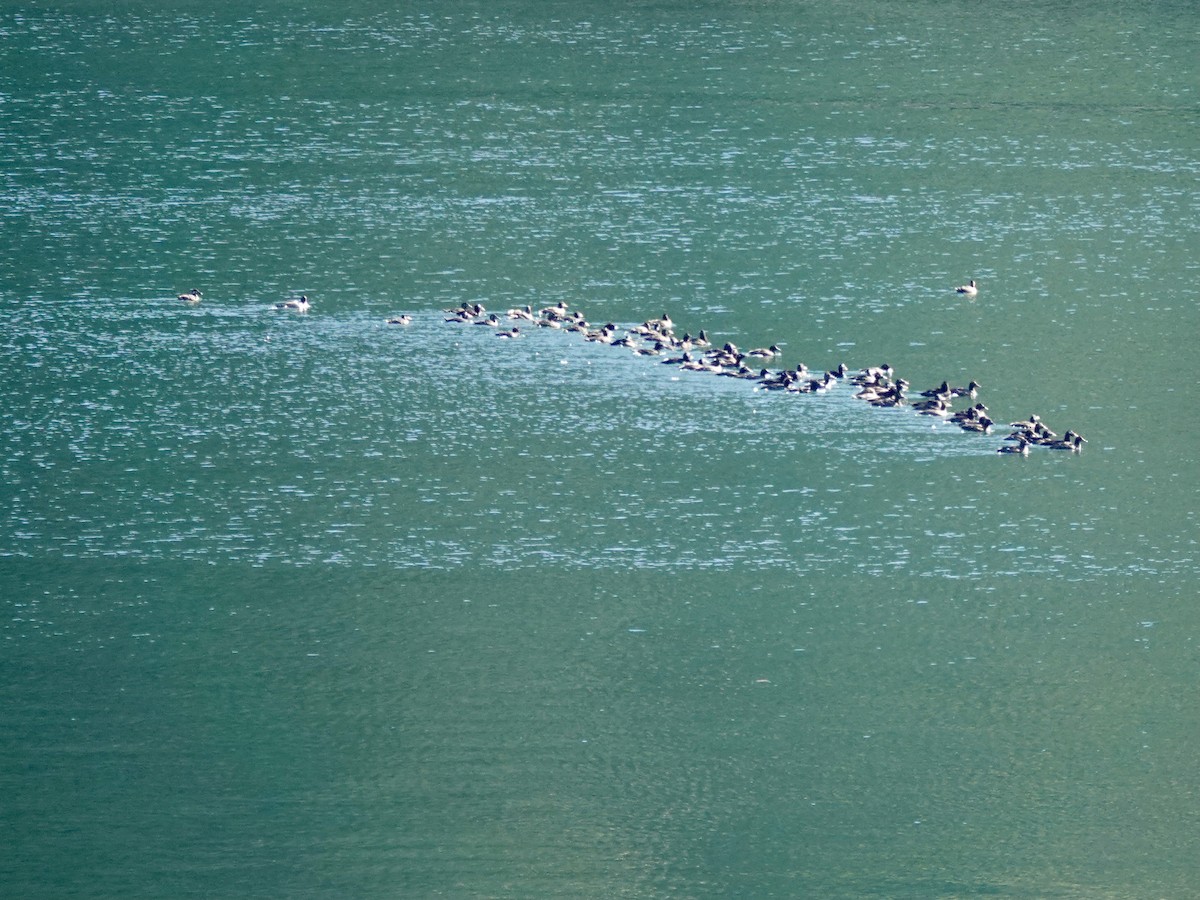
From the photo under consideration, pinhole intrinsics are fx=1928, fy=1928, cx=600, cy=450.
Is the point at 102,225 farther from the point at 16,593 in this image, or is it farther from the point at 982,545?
the point at 982,545

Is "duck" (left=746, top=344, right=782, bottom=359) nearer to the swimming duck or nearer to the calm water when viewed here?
the calm water

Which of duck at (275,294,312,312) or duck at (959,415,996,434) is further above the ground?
duck at (959,415,996,434)

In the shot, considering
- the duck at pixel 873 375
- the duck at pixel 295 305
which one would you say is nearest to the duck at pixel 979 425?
the duck at pixel 873 375

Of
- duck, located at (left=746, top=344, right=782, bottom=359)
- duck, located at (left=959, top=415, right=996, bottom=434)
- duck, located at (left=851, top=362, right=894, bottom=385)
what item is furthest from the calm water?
duck, located at (left=746, top=344, right=782, bottom=359)

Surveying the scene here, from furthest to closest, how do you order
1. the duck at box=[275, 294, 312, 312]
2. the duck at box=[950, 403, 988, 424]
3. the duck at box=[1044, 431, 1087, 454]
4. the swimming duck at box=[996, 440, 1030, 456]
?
1. the duck at box=[275, 294, 312, 312]
2. the duck at box=[950, 403, 988, 424]
3. the duck at box=[1044, 431, 1087, 454]
4. the swimming duck at box=[996, 440, 1030, 456]

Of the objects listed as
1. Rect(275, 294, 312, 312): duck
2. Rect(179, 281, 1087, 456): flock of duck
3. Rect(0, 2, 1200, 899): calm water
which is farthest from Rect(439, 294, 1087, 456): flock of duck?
Rect(275, 294, 312, 312): duck

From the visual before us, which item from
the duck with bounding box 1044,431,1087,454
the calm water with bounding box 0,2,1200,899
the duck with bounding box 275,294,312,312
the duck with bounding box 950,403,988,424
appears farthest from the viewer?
the duck with bounding box 275,294,312,312

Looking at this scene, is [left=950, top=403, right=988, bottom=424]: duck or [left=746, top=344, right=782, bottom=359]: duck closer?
[left=950, top=403, right=988, bottom=424]: duck

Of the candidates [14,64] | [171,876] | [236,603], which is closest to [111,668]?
[236,603]

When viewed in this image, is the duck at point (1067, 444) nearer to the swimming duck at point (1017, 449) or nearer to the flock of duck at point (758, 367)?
the flock of duck at point (758, 367)
